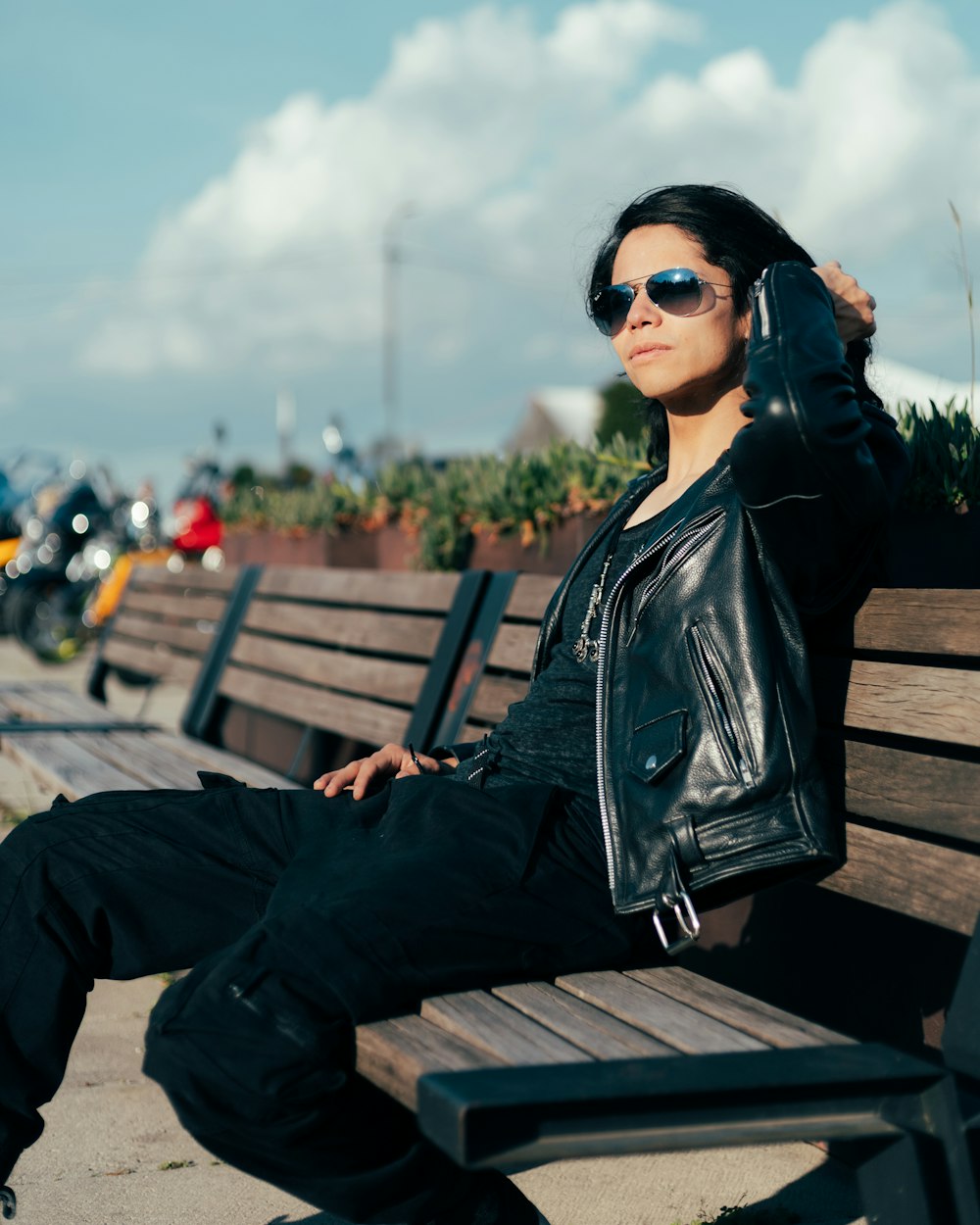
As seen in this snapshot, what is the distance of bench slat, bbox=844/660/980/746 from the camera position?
2.04 m

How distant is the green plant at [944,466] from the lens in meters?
2.86

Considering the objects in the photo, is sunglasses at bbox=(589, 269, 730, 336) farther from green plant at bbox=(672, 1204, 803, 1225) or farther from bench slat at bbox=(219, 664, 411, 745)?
bench slat at bbox=(219, 664, 411, 745)

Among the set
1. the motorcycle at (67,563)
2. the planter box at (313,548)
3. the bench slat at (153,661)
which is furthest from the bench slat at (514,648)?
the motorcycle at (67,563)

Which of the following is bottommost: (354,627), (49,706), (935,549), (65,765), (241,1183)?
(241,1183)

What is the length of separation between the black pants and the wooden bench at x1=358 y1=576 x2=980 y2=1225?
0.27 ft

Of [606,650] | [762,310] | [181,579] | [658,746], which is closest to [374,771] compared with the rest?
[606,650]

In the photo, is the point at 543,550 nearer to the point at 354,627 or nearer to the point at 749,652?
the point at 354,627

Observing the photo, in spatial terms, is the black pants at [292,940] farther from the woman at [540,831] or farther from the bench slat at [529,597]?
the bench slat at [529,597]

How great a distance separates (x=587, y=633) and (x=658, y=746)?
0.42m

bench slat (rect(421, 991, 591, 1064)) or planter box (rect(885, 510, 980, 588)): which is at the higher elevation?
planter box (rect(885, 510, 980, 588))

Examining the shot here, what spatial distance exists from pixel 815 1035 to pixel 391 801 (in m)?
0.82

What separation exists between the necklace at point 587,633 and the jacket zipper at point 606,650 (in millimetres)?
108

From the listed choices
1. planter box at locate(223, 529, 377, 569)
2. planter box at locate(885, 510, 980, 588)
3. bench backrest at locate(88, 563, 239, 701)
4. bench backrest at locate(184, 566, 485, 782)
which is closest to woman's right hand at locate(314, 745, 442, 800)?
planter box at locate(885, 510, 980, 588)

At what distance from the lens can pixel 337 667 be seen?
4641 millimetres
